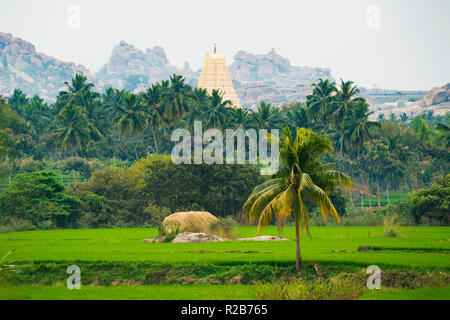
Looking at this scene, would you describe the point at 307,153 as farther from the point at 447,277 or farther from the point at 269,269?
the point at 447,277

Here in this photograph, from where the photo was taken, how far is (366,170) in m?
82.6

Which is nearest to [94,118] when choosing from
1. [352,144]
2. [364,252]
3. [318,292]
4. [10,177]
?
[10,177]

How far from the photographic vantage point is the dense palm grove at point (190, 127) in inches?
3051

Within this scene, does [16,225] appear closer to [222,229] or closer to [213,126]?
[222,229]

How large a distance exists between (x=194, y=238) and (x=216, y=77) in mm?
96209

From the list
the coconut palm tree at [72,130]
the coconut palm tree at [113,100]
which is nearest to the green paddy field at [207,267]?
the coconut palm tree at [72,130]

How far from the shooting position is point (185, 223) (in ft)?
133

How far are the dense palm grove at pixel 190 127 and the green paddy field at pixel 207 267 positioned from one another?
133 feet

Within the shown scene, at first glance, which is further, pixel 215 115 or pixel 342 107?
pixel 215 115

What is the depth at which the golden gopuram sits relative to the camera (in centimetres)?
13212

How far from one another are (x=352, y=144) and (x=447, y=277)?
5289cm

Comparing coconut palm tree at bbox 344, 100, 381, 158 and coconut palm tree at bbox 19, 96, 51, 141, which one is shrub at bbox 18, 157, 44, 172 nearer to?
coconut palm tree at bbox 19, 96, 51, 141

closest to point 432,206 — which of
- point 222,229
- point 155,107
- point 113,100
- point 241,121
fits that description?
point 222,229

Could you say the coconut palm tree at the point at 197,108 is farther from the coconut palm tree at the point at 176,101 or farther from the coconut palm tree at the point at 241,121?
the coconut palm tree at the point at 241,121
